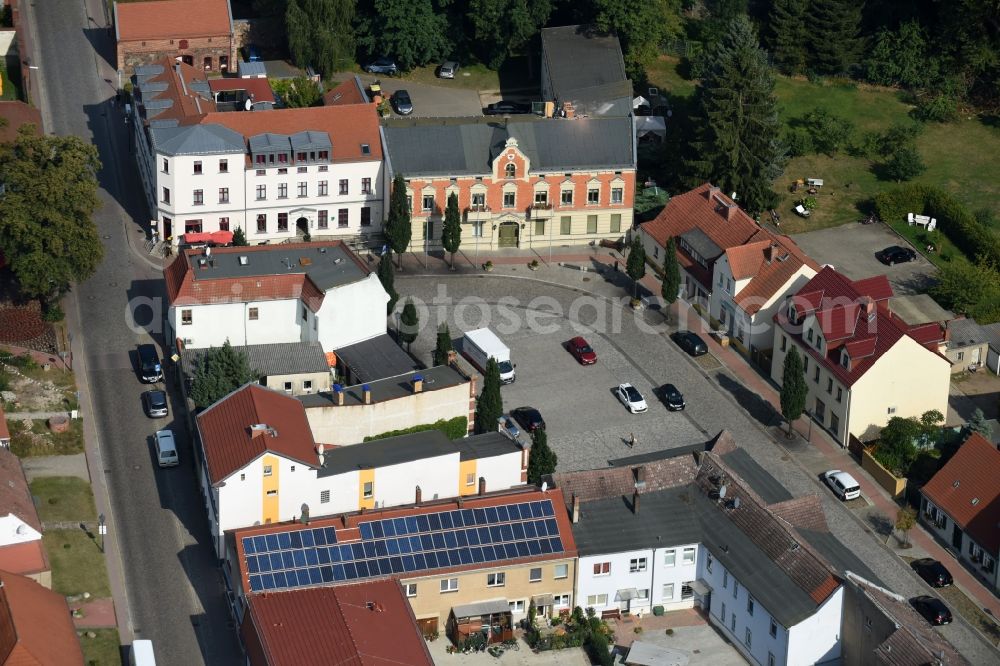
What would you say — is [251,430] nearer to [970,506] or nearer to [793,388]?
[793,388]

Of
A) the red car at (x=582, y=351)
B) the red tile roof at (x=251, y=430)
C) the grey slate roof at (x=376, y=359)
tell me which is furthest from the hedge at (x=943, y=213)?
the red tile roof at (x=251, y=430)

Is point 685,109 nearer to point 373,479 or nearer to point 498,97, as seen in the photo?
point 498,97

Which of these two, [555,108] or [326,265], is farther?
[555,108]

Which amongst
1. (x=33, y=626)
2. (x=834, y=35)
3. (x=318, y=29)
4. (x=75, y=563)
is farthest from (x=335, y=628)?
(x=834, y=35)

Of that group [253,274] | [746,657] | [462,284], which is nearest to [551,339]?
[462,284]

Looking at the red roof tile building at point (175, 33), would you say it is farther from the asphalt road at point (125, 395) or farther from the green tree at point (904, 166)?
the green tree at point (904, 166)

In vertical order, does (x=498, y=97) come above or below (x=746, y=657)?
above
